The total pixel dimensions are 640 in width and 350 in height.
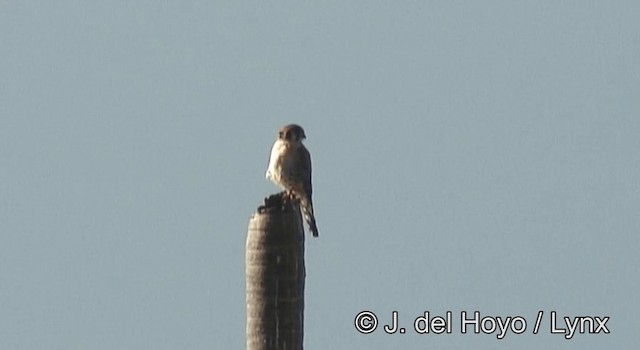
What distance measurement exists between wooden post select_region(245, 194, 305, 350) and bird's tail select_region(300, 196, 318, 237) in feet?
11.3

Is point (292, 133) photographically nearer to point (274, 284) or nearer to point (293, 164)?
point (293, 164)

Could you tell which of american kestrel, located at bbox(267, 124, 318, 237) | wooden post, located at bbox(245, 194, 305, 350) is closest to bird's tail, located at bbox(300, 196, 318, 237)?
american kestrel, located at bbox(267, 124, 318, 237)

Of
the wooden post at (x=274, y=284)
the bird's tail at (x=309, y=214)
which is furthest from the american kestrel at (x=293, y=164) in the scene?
the wooden post at (x=274, y=284)

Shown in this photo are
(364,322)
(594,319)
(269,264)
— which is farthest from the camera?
(594,319)

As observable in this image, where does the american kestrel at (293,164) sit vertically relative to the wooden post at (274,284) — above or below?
above

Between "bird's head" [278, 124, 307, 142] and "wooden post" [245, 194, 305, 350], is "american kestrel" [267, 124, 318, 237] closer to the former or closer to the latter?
"bird's head" [278, 124, 307, 142]

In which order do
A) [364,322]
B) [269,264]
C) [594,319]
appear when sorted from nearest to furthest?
1. [269,264]
2. [364,322]
3. [594,319]

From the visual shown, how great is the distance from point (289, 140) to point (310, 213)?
0.99 m

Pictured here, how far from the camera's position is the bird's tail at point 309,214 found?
20.7 meters

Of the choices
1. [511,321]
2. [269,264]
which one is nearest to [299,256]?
[269,264]

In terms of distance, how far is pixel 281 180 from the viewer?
69.8 ft

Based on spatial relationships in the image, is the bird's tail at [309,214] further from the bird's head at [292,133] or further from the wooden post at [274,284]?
the wooden post at [274,284]

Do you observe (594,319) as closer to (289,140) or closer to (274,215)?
(289,140)

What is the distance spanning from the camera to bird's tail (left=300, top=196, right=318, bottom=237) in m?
20.7
